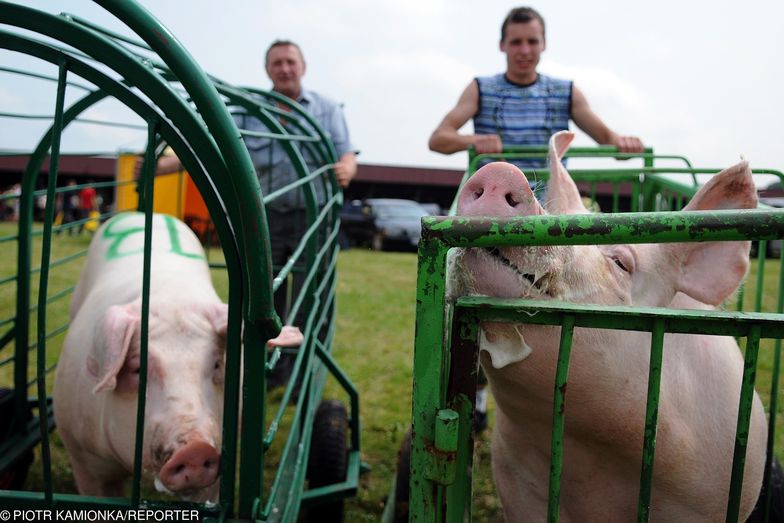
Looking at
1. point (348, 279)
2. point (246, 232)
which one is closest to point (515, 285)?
point (246, 232)

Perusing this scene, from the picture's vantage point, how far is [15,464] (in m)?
2.61

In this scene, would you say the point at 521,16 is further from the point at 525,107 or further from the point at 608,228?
the point at 608,228

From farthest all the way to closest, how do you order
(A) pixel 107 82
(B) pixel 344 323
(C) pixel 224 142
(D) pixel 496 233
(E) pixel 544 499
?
(B) pixel 344 323 < (E) pixel 544 499 < (A) pixel 107 82 < (C) pixel 224 142 < (D) pixel 496 233

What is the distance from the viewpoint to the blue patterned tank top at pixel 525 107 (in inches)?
130

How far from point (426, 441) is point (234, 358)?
64cm

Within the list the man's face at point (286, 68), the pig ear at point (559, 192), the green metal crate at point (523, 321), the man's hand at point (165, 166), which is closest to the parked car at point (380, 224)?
the man's hand at point (165, 166)

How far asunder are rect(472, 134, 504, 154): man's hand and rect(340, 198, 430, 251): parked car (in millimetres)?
12705

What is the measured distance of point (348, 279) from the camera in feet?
33.6

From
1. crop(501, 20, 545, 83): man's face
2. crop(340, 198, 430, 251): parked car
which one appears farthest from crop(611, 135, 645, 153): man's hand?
crop(340, 198, 430, 251): parked car

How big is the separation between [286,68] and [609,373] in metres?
3.14

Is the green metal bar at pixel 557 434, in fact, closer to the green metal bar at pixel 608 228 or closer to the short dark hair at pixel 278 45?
the green metal bar at pixel 608 228

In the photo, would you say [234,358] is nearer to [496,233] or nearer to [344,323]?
[496,233]

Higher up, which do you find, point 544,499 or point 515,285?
point 515,285

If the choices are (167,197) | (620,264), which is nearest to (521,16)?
(620,264)
